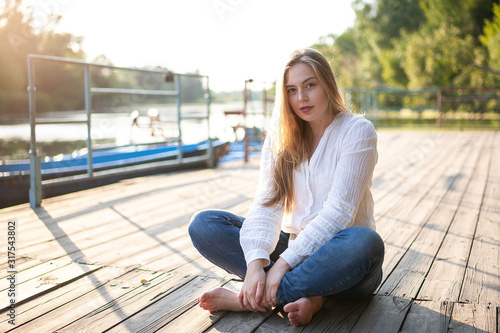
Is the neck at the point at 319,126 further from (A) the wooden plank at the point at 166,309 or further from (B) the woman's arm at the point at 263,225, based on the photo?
(A) the wooden plank at the point at 166,309

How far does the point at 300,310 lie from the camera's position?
1229 mm

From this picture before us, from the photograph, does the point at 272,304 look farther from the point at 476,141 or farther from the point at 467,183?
the point at 476,141

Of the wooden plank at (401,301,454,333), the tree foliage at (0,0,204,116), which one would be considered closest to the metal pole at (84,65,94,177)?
the tree foliage at (0,0,204,116)

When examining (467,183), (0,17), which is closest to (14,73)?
(0,17)

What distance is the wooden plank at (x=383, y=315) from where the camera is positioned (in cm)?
125

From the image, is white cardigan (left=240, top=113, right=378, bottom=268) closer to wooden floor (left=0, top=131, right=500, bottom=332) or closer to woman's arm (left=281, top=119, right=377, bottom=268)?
woman's arm (left=281, top=119, right=377, bottom=268)

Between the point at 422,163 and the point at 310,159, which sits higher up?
the point at 310,159

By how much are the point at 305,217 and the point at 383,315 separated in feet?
1.16

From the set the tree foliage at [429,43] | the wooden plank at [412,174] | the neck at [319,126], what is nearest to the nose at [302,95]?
the neck at [319,126]

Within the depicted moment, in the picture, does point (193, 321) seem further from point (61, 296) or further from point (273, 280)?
point (61, 296)

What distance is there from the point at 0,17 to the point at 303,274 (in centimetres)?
701

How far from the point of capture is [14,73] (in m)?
8.38

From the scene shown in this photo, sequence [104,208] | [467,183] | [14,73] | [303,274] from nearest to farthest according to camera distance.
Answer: [303,274], [104,208], [467,183], [14,73]

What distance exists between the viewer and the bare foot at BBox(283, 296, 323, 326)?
123 centimetres
